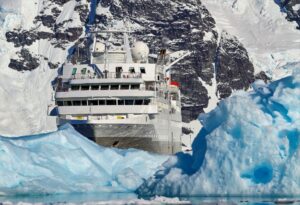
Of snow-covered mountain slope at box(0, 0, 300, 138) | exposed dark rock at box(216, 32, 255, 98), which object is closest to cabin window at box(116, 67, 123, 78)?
snow-covered mountain slope at box(0, 0, 300, 138)

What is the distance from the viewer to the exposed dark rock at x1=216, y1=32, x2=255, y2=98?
16588 cm

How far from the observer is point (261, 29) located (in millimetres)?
166000

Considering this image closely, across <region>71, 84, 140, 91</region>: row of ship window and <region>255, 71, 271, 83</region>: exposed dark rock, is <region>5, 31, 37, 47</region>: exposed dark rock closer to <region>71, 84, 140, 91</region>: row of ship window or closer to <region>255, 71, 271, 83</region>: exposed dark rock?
<region>255, 71, 271, 83</region>: exposed dark rock

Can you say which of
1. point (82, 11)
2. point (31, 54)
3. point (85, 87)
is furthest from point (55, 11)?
point (85, 87)

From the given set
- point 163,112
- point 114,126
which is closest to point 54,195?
point 114,126

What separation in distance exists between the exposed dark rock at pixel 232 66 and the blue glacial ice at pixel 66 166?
116 m

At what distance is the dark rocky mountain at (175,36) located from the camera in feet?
531

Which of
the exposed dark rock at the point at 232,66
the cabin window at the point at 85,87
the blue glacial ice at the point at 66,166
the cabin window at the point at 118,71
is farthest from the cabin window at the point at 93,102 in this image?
the exposed dark rock at the point at 232,66

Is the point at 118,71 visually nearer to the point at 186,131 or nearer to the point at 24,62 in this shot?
the point at 186,131

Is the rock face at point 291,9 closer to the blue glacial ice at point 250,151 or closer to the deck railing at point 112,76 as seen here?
the deck railing at point 112,76

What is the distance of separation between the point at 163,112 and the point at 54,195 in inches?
1166

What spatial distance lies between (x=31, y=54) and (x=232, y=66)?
3840cm

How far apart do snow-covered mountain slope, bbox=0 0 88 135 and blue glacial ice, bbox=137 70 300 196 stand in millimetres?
107403

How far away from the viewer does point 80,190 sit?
43188 mm
